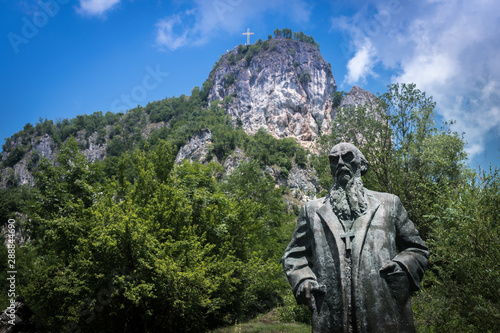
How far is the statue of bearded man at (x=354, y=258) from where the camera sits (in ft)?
11.9

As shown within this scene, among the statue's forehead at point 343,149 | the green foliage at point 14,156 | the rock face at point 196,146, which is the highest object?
the green foliage at point 14,156

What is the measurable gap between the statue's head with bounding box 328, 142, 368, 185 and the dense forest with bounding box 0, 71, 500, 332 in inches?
357

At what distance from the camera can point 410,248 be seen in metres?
4.08

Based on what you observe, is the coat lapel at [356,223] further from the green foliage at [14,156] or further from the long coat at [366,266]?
the green foliage at [14,156]

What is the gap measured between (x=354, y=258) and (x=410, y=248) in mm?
766

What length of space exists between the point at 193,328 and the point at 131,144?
432 feet

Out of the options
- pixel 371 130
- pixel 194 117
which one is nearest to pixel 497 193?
pixel 371 130

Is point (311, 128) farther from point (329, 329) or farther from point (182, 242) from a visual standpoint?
point (329, 329)

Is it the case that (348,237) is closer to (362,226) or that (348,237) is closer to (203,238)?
(362,226)

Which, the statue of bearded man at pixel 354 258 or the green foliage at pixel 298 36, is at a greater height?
the green foliage at pixel 298 36

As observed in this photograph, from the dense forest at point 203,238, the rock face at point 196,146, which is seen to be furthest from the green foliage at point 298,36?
the dense forest at point 203,238

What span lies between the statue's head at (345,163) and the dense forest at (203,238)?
29.8 ft

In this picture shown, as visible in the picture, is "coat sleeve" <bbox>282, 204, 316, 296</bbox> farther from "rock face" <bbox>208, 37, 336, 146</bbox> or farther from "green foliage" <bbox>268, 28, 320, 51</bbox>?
"green foliage" <bbox>268, 28, 320, 51</bbox>

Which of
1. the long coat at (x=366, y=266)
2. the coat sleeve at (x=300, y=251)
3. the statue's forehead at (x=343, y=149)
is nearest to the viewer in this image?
the long coat at (x=366, y=266)
